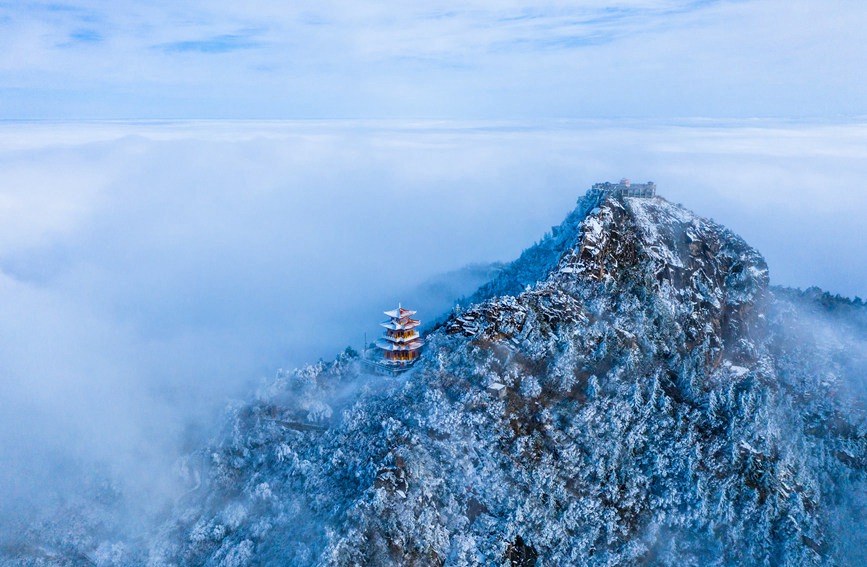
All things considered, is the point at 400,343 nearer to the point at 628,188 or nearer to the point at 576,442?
the point at 576,442

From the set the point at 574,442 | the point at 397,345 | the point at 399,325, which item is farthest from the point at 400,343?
the point at 574,442

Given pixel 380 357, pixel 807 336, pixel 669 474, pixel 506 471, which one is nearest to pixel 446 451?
pixel 506 471

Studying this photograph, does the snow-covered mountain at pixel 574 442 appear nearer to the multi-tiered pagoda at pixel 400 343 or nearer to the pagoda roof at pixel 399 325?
the multi-tiered pagoda at pixel 400 343

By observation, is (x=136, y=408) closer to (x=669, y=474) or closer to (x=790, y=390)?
(x=669, y=474)

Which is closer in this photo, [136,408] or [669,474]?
[669,474]

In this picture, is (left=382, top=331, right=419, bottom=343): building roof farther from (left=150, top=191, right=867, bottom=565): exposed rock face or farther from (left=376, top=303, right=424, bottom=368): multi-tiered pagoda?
(left=150, top=191, right=867, bottom=565): exposed rock face

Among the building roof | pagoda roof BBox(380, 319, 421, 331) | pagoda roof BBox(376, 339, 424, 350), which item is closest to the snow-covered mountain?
pagoda roof BBox(376, 339, 424, 350)
